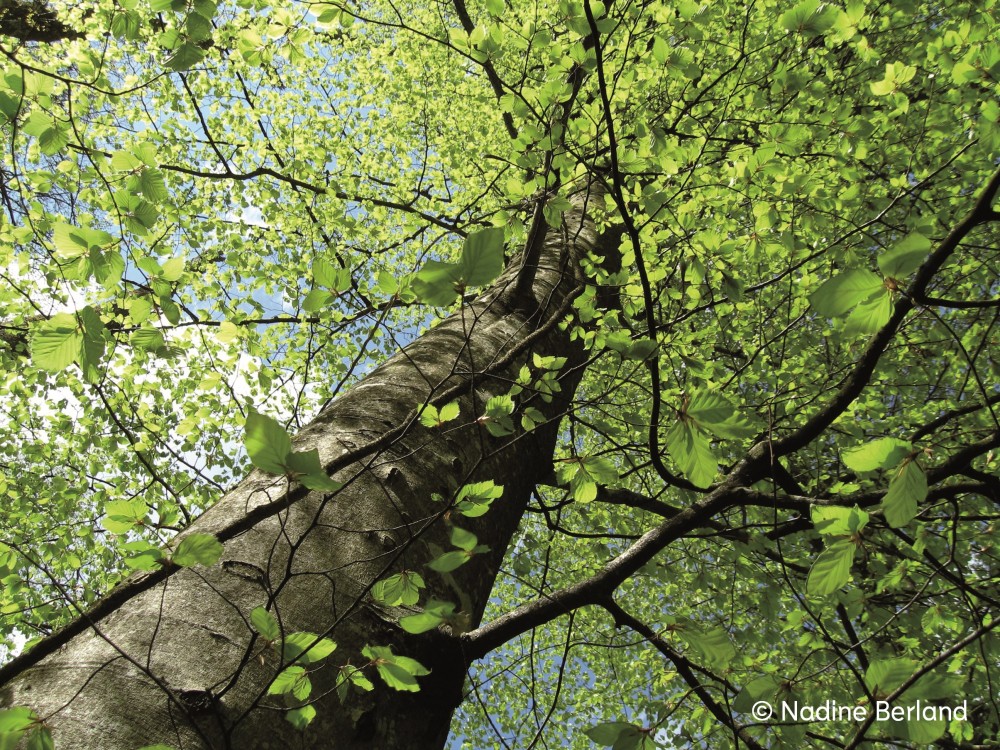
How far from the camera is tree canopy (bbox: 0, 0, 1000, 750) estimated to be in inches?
43.4

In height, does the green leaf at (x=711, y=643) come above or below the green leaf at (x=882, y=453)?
below

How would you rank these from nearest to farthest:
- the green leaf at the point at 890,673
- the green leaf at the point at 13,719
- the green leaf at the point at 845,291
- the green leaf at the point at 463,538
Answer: the green leaf at the point at 13,719 → the green leaf at the point at 845,291 → the green leaf at the point at 890,673 → the green leaf at the point at 463,538

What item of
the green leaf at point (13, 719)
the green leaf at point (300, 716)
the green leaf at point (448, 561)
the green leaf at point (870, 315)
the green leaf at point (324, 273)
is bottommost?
the green leaf at point (13, 719)

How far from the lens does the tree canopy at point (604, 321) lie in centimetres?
110

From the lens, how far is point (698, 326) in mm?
5996

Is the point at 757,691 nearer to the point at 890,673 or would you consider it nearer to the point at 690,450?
the point at 890,673

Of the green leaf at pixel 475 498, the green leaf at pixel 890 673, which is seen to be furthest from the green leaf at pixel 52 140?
the green leaf at pixel 890 673

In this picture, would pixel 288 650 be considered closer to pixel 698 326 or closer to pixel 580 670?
pixel 698 326

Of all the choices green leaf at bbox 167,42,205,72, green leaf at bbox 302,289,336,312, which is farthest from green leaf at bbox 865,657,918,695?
green leaf at bbox 167,42,205,72

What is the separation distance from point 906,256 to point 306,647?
1101 mm

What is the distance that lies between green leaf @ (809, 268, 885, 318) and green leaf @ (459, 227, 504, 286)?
0.49 meters

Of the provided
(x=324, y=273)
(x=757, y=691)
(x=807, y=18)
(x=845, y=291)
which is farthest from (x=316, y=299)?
(x=807, y=18)

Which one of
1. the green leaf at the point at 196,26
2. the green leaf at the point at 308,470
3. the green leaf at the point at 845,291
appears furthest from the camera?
the green leaf at the point at 196,26

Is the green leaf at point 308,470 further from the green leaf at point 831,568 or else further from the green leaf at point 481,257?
the green leaf at point 831,568
